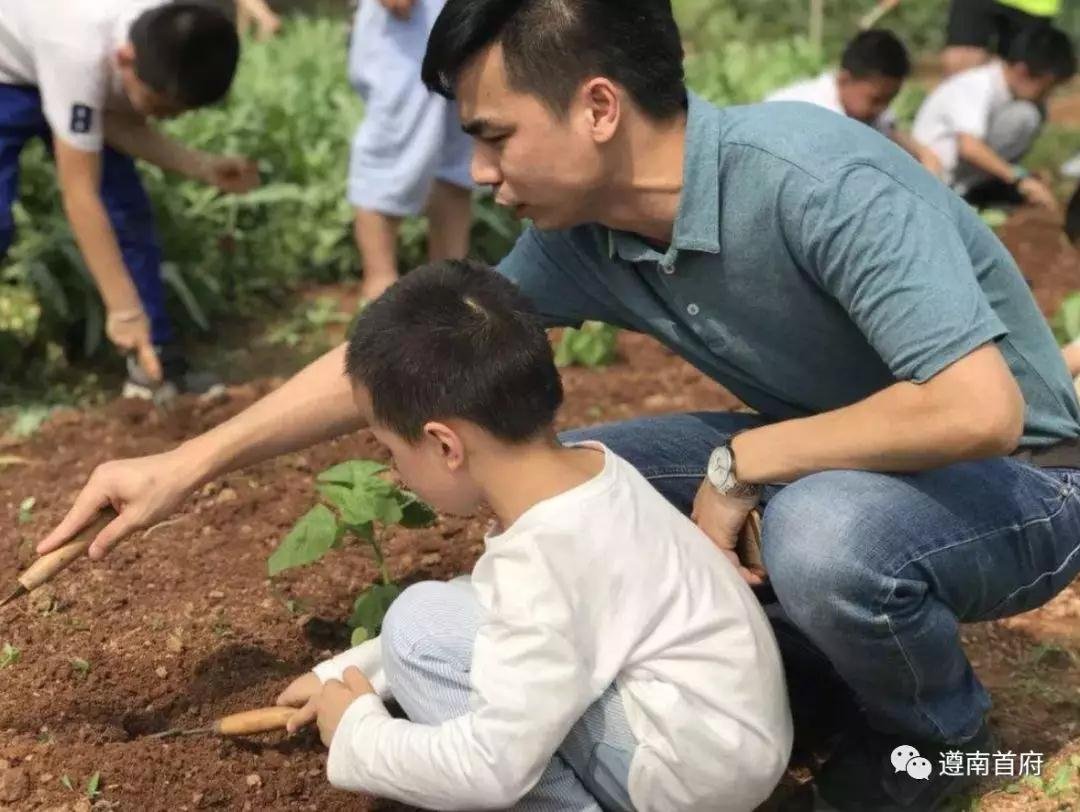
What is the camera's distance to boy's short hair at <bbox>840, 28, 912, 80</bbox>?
5355mm

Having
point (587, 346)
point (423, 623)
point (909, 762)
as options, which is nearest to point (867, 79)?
point (587, 346)

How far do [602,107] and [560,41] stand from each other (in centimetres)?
11

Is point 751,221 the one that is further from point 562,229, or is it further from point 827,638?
point 827,638

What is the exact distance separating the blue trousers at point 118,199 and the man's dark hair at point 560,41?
2.06 metres

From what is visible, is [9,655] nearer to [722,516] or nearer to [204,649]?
[204,649]

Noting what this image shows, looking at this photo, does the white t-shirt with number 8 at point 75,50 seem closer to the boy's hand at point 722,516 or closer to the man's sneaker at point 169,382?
the man's sneaker at point 169,382

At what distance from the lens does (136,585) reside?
2.85 metres

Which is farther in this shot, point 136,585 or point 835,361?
point 136,585

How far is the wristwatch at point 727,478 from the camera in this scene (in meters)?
2.13

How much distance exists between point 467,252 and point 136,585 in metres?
2.43

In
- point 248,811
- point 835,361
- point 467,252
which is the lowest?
point 467,252

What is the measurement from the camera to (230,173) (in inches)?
160

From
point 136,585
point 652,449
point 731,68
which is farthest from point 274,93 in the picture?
point 652,449

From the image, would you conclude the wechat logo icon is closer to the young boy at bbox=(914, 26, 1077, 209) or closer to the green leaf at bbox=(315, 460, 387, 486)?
the green leaf at bbox=(315, 460, 387, 486)
